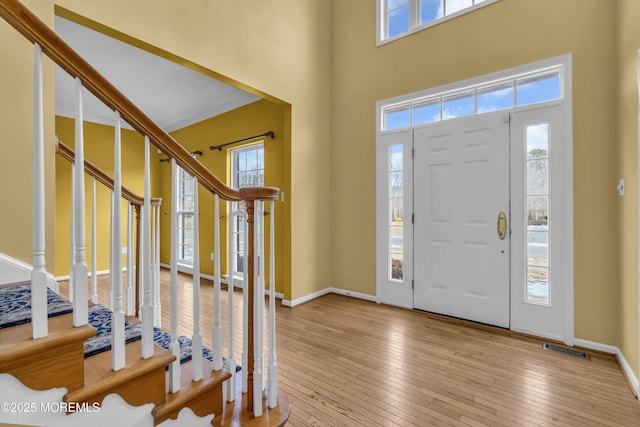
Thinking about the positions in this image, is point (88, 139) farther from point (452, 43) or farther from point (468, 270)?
point (468, 270)

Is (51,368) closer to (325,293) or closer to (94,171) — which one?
(94,171)

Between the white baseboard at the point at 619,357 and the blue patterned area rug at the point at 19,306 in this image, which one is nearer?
the blue patterned area rug at the point at 19,306

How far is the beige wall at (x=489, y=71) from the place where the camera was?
2.40 meters

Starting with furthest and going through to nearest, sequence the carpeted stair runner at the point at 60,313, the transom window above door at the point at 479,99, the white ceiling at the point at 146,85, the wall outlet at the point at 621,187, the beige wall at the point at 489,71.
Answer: the white ceiling at the point at 146,85 → the transom window above door at the point at 479,99 → the beige wall at the point at 489,71 → the wall outlet at the point at 621,187 → the carpeted stair runner at the point at 60,313

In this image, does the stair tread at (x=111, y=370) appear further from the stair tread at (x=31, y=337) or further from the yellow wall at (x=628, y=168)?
the yellow wall at (x=628, y=168)

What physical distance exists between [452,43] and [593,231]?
221cm

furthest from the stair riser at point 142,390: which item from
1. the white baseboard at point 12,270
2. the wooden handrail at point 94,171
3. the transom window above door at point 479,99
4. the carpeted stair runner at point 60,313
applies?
the transom window above door at point 479,99

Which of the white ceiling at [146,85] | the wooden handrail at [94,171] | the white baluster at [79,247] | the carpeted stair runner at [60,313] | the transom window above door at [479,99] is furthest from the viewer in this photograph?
the white ceiling at [146,85]

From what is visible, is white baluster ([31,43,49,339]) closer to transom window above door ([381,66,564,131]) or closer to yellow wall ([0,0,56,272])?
yellow wall ([0,0,56,272])

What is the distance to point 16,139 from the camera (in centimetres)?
159

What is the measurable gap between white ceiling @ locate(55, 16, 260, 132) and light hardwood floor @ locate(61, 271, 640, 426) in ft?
9.34

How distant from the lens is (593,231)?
2.45 m

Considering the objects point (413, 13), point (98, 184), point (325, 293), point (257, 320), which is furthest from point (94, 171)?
point (98, 184)

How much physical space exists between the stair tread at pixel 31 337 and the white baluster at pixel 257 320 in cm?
67
